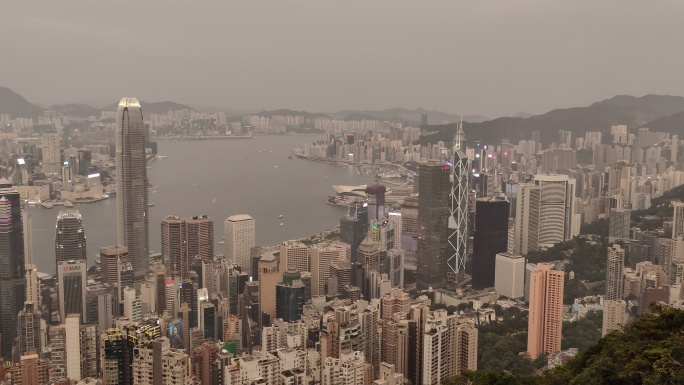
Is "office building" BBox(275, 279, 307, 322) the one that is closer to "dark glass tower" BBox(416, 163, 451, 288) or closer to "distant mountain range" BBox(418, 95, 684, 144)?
"dark glass tower" BBox(416, 163, 451, 288)

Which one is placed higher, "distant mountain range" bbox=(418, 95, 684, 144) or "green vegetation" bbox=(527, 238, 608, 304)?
"distant mountain range" bbox=(418, 95, 684, 144)

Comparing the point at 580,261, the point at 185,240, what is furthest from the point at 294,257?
the point at 580,261

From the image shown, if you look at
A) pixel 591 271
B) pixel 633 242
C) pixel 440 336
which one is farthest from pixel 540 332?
pixel 633 242

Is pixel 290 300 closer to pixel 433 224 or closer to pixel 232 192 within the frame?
pixel 433 224

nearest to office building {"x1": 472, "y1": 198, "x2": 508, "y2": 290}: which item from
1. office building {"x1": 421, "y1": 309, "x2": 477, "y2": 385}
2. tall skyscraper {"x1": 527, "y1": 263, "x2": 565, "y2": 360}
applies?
tall skyscraper {"x1": 527, "y1": 263, "x2": 565, "y2": 360}

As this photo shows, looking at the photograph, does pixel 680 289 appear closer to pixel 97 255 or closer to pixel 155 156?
pixel 97 255

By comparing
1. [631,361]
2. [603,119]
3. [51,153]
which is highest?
[603,119]
